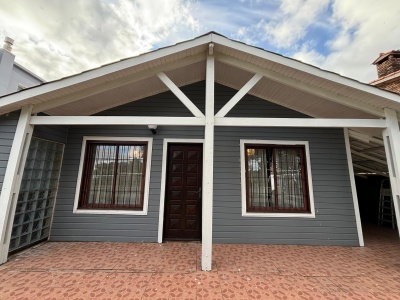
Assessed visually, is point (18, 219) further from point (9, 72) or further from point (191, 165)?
point (9, 72)

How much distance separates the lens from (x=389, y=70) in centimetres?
735

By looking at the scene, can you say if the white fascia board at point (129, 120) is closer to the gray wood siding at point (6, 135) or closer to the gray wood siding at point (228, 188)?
the gray wood siding at point (6, 135)

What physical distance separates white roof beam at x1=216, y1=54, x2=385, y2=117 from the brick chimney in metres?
7.07

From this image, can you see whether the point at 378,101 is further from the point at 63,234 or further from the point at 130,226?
Result: the point at 63,234

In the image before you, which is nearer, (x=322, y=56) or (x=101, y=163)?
(x=101, y=163)

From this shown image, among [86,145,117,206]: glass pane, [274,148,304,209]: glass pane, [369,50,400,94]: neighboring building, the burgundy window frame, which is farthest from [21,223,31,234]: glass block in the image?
[369,50,400,94]: neighboring building

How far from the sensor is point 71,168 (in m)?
4.05

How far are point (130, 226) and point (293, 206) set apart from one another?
147 inches

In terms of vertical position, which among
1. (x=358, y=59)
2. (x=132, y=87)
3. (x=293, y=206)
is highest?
(x=358, y=59)

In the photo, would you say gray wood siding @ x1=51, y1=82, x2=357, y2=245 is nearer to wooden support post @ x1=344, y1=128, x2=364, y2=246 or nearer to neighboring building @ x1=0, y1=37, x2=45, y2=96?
wooden support post @ x1=344, y1=128, x2=364, y2=246

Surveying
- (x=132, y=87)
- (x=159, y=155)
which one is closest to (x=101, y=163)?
(x=159, y=155)

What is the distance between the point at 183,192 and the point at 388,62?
10051 millimetres

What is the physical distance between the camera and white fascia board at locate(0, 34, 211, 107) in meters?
2.75

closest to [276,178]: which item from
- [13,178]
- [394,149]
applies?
[394,149]
